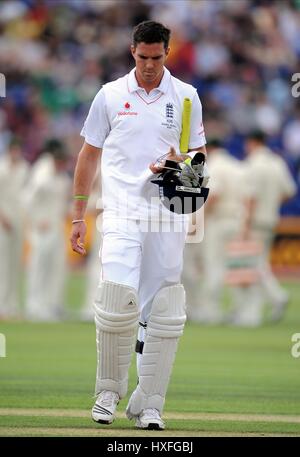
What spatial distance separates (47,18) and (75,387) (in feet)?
59.7

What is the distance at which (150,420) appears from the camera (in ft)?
23.9

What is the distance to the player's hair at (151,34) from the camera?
729 cm

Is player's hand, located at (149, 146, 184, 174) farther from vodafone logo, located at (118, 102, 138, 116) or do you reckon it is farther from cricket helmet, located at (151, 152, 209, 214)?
vodafone logo, located at (118, 102, 138, 116)

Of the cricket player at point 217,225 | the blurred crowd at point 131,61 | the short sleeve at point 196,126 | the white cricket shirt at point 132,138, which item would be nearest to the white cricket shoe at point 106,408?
the white cricket shirt at point 132,138

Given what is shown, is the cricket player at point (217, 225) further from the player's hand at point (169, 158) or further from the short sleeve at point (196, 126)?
the player's hand at point (169, 158)

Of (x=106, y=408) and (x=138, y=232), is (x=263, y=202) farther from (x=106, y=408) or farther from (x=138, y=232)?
(x=106, y=408)

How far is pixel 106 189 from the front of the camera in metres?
7.45

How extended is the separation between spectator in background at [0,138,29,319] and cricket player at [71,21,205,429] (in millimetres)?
10772

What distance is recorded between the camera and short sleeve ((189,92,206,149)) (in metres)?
7.57

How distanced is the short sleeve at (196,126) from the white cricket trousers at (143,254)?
50cm

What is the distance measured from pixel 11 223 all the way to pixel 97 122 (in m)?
11.2

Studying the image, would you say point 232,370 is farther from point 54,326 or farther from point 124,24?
point 124,24

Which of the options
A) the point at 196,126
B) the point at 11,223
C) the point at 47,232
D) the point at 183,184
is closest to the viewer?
the point at 183,184

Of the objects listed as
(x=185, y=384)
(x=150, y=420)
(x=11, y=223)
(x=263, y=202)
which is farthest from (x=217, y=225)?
(x=150, y=420)
